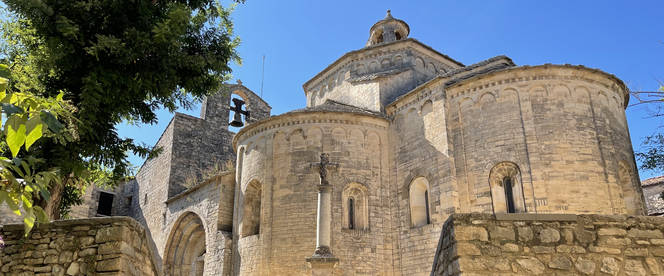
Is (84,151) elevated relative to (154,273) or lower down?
elevated

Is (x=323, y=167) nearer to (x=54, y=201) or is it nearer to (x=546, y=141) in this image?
(x=546, y=141)

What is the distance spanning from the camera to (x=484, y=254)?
14.2ft

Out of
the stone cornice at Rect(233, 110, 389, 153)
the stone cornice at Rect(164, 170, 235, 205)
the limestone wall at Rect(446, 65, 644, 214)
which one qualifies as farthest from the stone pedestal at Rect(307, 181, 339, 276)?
the stone cornice at Rect(164, 170, 235, 205)

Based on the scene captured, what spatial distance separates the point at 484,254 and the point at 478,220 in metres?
0.30

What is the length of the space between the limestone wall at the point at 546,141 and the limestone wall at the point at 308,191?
2.48 m

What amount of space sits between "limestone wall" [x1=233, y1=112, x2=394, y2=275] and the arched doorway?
4006 millimetres

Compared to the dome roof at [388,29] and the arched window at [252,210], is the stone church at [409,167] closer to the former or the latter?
the arched window at [252,210]

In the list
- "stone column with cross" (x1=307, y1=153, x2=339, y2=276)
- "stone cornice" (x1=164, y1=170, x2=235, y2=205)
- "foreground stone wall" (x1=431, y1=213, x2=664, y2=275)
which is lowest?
"foreground stone wall" (x1=431, y1=213, x2=664, y2=275)

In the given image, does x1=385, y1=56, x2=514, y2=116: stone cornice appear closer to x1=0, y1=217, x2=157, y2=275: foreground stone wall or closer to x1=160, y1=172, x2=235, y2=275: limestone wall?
x1=160, y1=172, x2=235, y2=275: limestone wall

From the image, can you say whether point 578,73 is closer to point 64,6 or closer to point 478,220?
point 478,220

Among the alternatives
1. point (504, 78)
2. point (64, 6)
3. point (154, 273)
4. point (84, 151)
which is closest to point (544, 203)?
point (504, 78)

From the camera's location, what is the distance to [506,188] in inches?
476

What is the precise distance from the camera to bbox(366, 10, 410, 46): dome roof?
66.2 feet

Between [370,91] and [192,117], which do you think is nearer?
[370,91]
